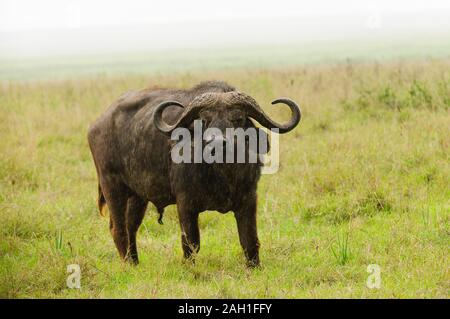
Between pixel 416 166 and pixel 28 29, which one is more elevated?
pixel 28 29

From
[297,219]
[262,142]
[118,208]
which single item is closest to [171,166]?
[262,142]

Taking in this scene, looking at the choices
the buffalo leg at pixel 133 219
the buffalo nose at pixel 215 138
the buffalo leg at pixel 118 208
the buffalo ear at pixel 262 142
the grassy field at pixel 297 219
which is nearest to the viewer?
the buffalo nose at pixel 215 138

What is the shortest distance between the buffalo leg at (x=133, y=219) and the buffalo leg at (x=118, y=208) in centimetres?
8

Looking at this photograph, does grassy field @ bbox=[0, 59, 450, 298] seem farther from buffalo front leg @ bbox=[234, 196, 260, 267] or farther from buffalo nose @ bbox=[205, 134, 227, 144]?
buffalo nose @ bbox=[205, 134, 227, 144]

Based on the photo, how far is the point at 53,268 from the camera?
6375 millimetres

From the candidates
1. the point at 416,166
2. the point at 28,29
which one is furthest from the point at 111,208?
the point at 28,29

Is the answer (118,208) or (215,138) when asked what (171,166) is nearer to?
(215,138)

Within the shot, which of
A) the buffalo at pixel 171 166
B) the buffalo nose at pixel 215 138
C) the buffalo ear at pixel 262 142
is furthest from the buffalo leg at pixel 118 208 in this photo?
the buffalo nose at pixel 215 138

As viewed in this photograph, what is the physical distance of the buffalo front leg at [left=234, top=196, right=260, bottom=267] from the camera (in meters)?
6.62

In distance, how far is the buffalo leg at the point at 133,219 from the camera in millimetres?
7297

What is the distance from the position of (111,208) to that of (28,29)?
651 ft

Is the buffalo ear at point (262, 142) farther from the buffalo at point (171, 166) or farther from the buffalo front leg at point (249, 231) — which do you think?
the buffalo front leg at point (249, 231)
